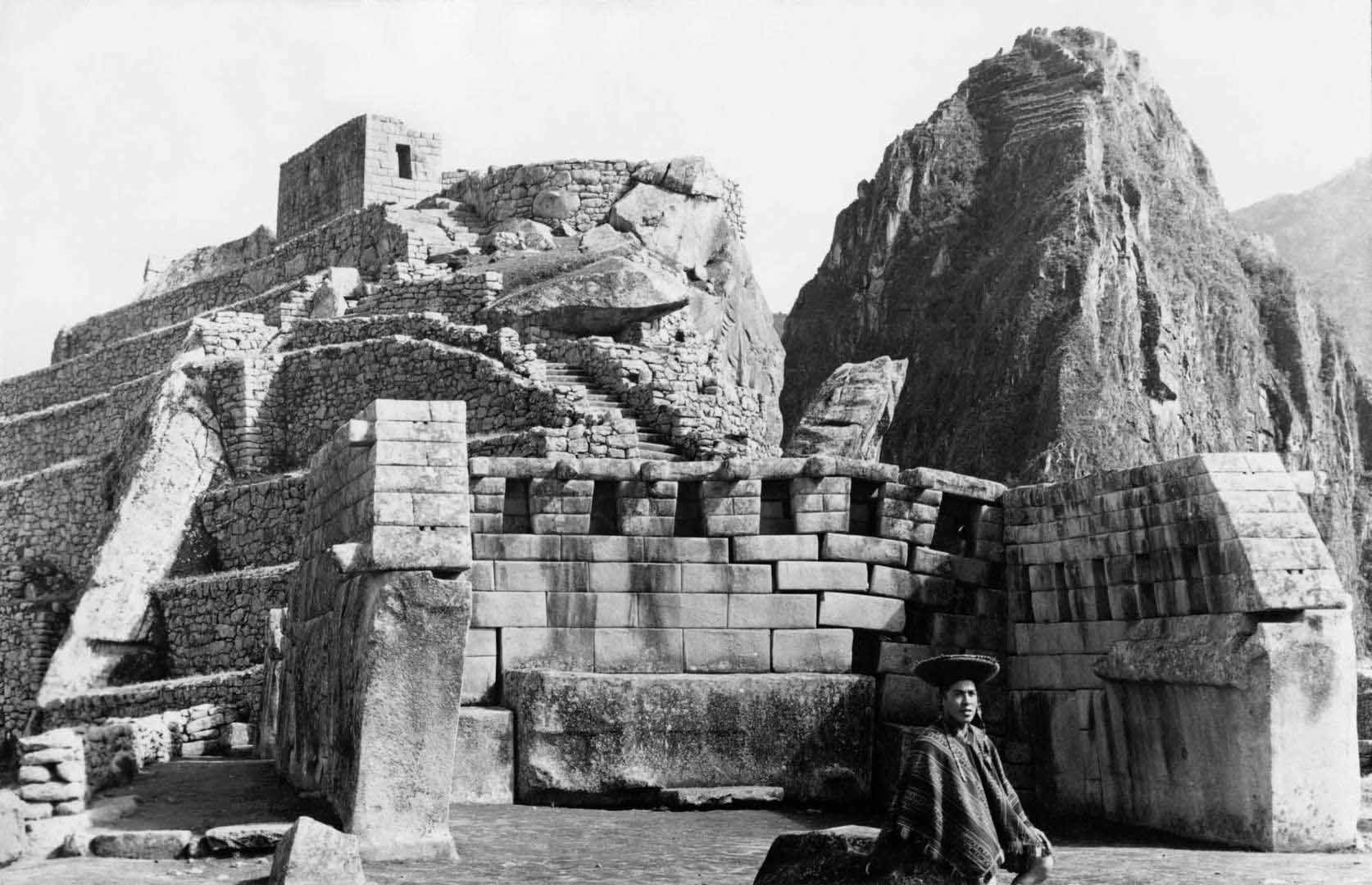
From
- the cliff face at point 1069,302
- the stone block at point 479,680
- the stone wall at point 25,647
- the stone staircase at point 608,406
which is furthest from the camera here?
the cliff face at point 1069,302

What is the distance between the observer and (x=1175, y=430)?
105438 mm

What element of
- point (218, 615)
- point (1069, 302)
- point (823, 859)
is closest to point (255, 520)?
point (218, 615)

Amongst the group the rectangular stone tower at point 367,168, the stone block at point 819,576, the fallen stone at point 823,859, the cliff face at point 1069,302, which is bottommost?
the fallen stone at point 823,859

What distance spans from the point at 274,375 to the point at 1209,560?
23799 millimetres

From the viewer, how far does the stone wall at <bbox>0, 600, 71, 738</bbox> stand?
33.2 meters

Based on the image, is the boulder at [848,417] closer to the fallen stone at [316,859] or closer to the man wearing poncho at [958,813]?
the fallen stone at [316,859]

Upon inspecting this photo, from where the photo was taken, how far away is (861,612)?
14461 mm

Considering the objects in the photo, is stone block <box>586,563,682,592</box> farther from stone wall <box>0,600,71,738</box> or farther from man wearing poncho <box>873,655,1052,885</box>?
stone wall <box>0,600,71,738</box>

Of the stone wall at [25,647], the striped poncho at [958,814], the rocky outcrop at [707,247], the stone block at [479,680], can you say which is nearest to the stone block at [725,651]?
the stone block at [479,680]

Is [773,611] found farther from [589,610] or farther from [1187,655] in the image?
[1187,655]

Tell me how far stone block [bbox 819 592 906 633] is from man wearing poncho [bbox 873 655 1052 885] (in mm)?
5594

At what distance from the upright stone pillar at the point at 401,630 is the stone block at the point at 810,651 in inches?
137

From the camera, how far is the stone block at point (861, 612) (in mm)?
14406

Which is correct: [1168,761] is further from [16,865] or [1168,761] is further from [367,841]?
[16,865]
